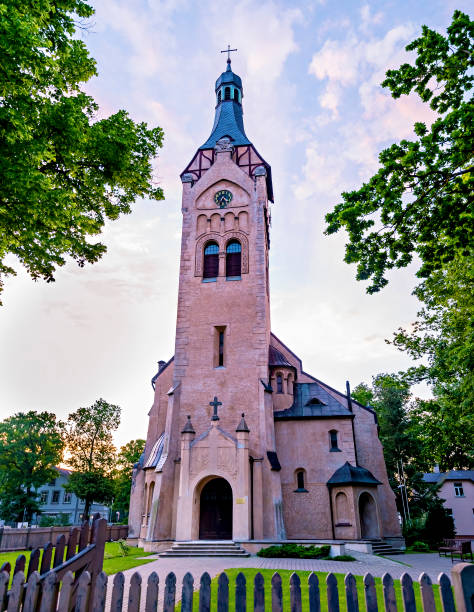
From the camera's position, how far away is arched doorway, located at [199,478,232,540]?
21828 mm

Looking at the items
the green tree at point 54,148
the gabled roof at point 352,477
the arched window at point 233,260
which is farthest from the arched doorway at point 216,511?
the green tree at point 54,148

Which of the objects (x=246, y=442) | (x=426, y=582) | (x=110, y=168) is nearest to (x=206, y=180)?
(x=246, y=442)

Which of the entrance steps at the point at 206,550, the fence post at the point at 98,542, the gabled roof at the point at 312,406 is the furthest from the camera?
the gabled roof at the point at 312,406

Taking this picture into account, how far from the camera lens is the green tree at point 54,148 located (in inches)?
307

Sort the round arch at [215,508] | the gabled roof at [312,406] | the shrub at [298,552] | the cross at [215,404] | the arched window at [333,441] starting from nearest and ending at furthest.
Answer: the shrub at [298,552]
the round arch at [215,508]
the cross at [215,404]
the arched window at [333,441]
the gabled roof at [312,406]

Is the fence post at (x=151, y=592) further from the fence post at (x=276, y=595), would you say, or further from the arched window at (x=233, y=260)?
the arched window at (x=233, y=260)

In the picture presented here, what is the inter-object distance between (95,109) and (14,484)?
48.2 m

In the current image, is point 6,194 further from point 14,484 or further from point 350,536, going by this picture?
point 14,484

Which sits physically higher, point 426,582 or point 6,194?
point 6,194

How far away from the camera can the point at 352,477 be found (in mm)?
23359

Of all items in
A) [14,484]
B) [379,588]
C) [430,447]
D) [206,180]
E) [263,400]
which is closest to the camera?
[379,588]

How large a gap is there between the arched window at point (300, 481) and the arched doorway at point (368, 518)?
327cm

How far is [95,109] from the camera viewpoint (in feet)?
36.6

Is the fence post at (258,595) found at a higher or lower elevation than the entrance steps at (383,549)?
higher
